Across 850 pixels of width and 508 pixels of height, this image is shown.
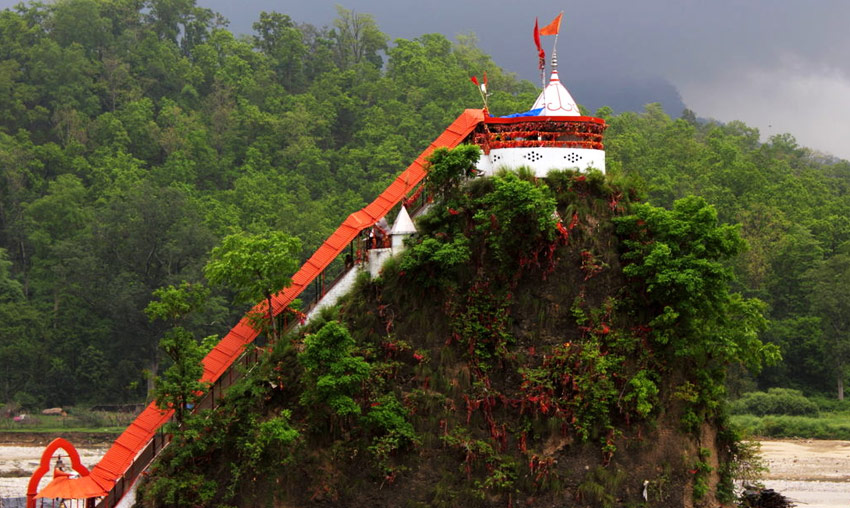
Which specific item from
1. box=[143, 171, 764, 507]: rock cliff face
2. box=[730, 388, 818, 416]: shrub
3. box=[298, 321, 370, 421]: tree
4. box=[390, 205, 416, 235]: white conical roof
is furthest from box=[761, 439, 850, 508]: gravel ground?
box=[298, 321, 370, 421]: tree

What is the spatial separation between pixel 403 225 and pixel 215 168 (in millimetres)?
41618

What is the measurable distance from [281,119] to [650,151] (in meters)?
22.5

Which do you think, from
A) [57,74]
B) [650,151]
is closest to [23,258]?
[57,74]

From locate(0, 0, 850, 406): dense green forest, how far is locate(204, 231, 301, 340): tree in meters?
20.3

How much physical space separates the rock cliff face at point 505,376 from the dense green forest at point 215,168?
2169cm

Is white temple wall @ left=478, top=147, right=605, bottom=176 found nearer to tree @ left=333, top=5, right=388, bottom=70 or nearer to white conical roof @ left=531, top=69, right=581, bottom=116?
white conical roof @ left=531, top=69, right=581, bottom=116

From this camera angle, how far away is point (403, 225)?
72.9ft

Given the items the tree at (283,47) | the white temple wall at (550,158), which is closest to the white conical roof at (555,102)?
the white temple wall at (550,158)

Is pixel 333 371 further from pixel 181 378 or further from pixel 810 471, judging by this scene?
pixel 810 471

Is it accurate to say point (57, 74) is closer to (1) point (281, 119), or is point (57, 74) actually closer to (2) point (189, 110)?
(2) point (189, 110)

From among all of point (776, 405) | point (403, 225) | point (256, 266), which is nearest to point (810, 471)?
point (776, 405)

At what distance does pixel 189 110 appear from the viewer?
223 ft

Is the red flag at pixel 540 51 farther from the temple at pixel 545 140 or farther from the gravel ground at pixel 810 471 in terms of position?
the gravel ground at pixel 810 471

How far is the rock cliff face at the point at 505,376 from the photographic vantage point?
1998 centimetres
